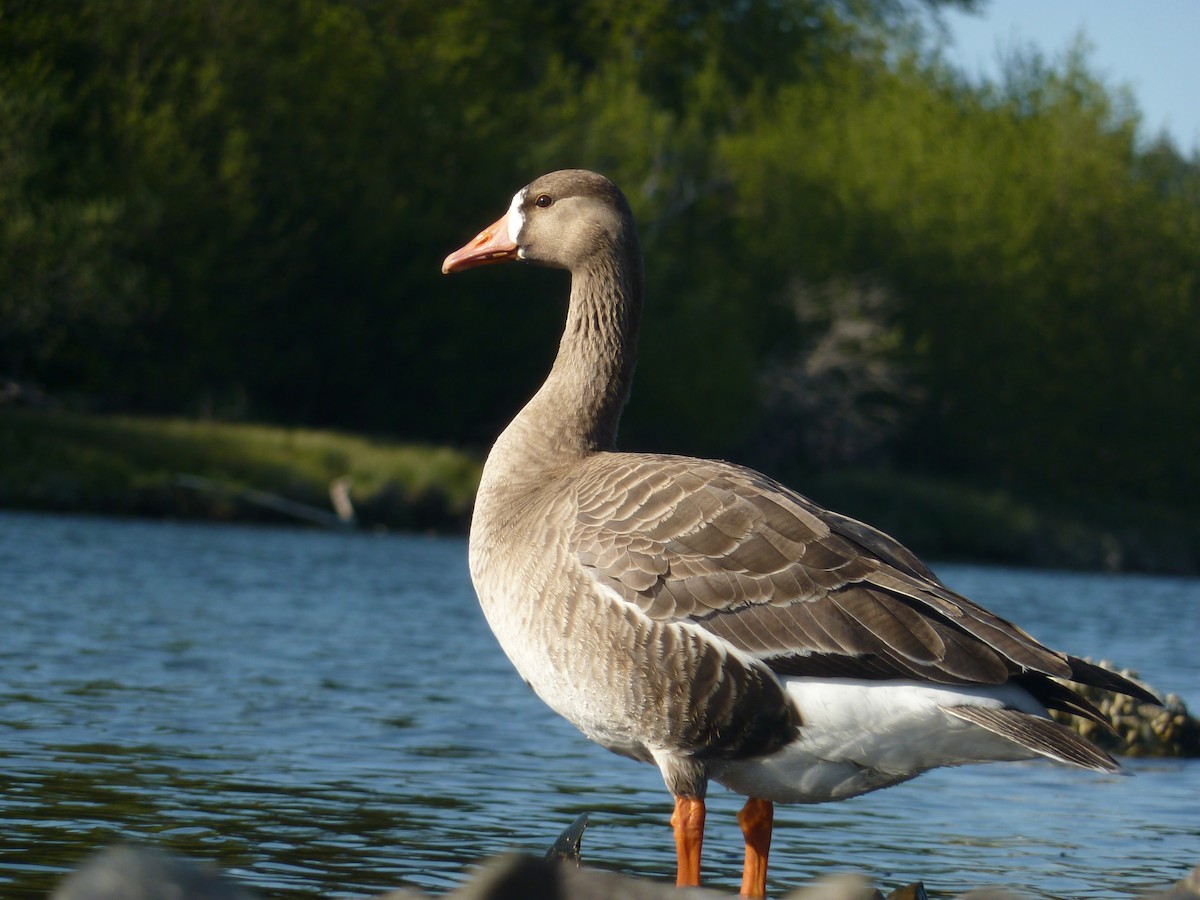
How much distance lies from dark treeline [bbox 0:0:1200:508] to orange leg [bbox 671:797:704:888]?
26742 mm

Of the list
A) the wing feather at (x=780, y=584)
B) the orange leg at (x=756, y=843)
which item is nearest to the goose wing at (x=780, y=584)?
the wing feather at (x=780, y=584)

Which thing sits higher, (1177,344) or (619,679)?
(1177,344)

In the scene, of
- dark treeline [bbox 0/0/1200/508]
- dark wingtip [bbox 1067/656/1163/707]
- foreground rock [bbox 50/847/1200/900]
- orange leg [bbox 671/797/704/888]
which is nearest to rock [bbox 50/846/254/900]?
foreground rock [bbox 50/847/1200/900]

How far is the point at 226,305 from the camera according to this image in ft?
118

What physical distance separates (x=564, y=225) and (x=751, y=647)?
7.82 feet

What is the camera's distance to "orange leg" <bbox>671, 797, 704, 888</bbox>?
570 cm

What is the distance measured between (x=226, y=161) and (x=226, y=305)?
3.26 metres

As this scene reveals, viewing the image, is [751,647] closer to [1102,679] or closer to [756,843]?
[756,843]

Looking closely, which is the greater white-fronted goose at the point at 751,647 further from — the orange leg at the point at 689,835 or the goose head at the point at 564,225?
the goose head at the point at 564,225

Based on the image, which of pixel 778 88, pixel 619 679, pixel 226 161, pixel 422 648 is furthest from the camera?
pixel 778 88

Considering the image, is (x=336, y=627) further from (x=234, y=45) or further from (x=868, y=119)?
(x=868, y=119)

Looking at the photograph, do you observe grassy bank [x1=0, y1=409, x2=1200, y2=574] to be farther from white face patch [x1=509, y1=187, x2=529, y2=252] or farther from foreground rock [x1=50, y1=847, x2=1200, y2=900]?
foreground rock [x1=50, y1=847, x2=1200, y2=900]

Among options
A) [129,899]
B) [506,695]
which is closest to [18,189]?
[506,695]

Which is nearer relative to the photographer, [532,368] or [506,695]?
[506,695]
